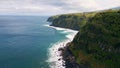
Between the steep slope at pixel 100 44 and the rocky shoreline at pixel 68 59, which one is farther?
the rocky shoreline at pixel 68 59

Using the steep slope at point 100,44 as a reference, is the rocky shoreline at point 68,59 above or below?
below

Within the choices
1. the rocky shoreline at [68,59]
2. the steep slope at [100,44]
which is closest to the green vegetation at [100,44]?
the steep slope at [100,44]

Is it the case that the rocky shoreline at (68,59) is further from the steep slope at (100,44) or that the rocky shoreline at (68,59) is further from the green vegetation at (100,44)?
the steep slope at (100,44)

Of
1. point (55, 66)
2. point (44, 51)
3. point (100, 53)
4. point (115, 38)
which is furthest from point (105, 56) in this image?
point (44, 51)

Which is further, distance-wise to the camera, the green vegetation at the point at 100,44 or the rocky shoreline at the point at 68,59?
the rocky shoreline at the point at 68,59

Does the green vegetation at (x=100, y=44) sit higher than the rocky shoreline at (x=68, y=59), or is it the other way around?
the green vegetation at (x=100, y=44)

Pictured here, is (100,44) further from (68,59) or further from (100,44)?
(68,59)

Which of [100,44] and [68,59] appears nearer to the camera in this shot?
[100,44]

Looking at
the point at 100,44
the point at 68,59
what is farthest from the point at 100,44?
the point at 68,59

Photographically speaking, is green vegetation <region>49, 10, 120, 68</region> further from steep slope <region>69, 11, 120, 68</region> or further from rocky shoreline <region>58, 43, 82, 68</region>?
rocky shoreline <region>58, 43, 82, 68</region>

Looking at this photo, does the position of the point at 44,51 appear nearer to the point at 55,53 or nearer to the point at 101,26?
the point at 55,53

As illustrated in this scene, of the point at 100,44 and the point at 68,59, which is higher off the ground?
the point at 100,44
